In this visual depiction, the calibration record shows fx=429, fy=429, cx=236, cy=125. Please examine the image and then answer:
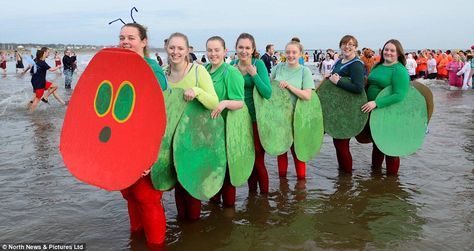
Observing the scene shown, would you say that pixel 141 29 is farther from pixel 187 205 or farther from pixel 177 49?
pixel 187 205

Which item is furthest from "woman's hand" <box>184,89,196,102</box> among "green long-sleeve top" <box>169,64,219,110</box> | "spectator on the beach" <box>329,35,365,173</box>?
"spectator on the beach" <box>329,35,365,173</box>

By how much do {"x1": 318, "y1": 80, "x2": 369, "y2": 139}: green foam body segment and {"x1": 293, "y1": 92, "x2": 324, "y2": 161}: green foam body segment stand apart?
0.19 metres

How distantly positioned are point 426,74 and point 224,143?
2088 cm

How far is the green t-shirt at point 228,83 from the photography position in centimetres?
370

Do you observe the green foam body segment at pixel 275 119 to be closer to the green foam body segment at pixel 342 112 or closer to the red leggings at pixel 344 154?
the green foam body segment at pixel 342 112

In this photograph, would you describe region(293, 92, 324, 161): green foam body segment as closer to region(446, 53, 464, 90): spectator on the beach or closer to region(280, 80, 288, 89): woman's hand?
region(280, 80, 288, 89): woman's hand

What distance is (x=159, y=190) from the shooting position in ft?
10.4

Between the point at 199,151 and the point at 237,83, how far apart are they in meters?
0.70

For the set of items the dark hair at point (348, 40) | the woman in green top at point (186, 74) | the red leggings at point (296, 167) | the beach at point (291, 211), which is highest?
the dark hair at point (348, 40)

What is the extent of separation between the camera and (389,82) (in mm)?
5055

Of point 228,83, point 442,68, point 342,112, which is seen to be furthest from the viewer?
point 442,68

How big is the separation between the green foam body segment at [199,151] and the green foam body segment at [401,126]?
2347 mm

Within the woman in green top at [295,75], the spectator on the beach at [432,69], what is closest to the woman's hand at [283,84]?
the woman in green top at [295,75]

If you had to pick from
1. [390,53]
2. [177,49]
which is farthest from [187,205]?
[390,53]
